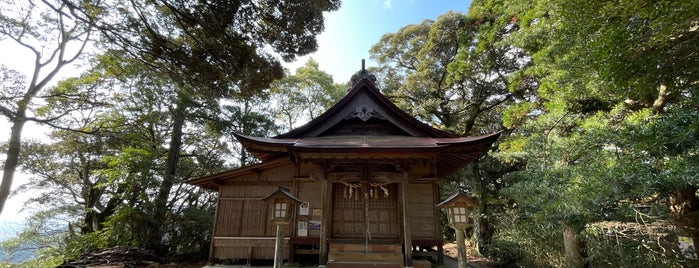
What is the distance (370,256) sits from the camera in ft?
22.0

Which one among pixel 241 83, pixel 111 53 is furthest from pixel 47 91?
pixel 241 83

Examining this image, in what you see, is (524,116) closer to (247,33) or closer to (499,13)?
(499,13)

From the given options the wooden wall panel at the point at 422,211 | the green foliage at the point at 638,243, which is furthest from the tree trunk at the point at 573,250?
the wooden wall panel at the point at 422,211

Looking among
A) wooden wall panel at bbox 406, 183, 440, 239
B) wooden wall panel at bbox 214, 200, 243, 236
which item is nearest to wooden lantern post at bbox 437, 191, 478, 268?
wooden wall panel at bbox 406, 183, 440, 239

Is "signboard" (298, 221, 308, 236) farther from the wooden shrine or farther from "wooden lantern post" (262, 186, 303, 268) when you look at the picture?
"wooden lantern post" (262, 186, 303, 268)

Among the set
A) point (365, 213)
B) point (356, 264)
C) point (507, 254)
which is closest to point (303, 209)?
point (365, 213)

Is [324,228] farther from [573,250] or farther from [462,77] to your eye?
[462,77]

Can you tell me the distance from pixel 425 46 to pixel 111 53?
550 inches

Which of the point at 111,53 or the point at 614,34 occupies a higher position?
the point at 111,53

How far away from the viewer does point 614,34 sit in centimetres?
413

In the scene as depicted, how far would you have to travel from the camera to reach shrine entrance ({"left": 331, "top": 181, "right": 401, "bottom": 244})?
25.3ft

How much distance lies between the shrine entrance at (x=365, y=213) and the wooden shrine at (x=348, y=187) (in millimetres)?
28

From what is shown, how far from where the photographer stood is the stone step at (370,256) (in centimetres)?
669

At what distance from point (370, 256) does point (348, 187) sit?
6.39 feet
